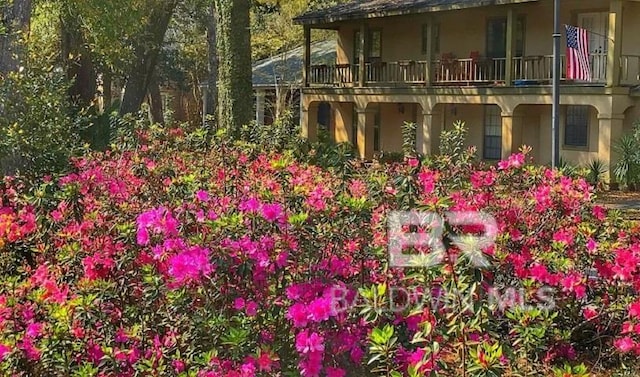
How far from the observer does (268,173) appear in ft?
21.8

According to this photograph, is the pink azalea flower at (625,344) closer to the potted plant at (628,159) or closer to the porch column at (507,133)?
the potted plant at (628,159)

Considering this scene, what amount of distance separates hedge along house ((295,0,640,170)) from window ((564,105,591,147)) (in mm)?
27

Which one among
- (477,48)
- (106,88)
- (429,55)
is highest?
(477,48)

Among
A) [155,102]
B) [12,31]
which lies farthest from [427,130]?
[155,102]

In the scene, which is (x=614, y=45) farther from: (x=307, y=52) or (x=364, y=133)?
(x=307, y=52)

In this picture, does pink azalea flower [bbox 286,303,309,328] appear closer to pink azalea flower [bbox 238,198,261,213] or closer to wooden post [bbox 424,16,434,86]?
pink azalea flower [bbox 238,198,261,213]

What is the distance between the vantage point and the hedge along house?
19.5 m

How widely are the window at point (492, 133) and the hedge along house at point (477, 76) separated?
31 millimetres

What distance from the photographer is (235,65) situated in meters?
18.1

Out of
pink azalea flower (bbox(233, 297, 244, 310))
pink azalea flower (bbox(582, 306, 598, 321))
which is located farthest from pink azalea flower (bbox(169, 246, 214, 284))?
pink azalea flower (bbox(582, 306, 598, 321))

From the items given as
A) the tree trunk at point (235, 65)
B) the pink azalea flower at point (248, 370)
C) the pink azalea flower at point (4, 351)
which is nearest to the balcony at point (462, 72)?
the tree trunk at point (235, 65)

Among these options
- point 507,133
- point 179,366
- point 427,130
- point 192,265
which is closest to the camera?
point 192,265

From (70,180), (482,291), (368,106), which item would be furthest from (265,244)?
(368,106)

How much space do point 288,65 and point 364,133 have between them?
9830 millimetres
